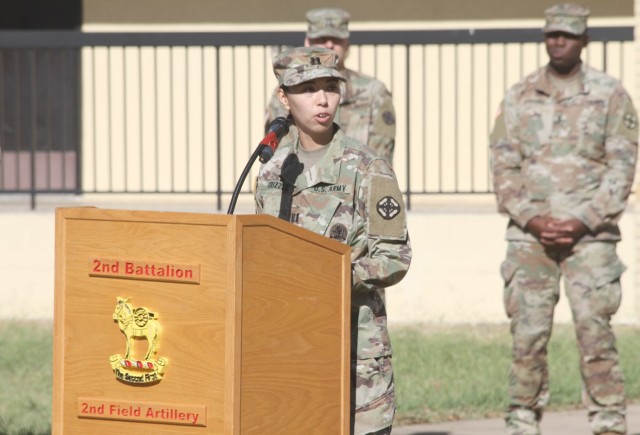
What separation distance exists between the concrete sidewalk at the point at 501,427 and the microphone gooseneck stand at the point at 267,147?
3.63 m

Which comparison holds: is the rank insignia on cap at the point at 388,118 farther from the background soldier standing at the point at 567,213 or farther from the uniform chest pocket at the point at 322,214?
the uniform chest pocket at the point at 322,214

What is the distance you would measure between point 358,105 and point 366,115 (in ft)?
0.21

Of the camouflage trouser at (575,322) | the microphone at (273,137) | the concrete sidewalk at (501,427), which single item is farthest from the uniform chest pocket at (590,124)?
the microphone at (273,137)

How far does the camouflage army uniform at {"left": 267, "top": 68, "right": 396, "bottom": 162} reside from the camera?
7.84 m

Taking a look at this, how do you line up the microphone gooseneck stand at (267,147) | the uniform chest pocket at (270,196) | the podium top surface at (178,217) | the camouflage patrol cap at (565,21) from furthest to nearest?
1. the camouflage patrol cap at (565,21)
2. the uniform chest pocket at (270,196)
3. the microphone gooseneck stand at (267,147)
4. the podium top surface at (178,217)

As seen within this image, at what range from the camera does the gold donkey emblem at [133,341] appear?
4.12 m

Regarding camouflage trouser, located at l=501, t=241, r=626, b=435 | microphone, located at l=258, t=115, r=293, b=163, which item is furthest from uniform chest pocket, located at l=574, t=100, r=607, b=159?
microphone, located at l=258, t=115, r=293, b=163

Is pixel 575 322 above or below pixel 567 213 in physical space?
below

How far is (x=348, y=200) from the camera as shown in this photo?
493cm

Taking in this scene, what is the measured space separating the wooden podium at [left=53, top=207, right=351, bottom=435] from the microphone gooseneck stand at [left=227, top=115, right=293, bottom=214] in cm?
30

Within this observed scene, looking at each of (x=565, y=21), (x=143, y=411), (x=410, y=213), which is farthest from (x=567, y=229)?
(x=410, y=213)

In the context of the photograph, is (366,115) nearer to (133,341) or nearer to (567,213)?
(567,213)

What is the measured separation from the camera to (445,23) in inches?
562

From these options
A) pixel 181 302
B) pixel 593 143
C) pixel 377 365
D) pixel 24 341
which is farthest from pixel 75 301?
pixel 24 341
